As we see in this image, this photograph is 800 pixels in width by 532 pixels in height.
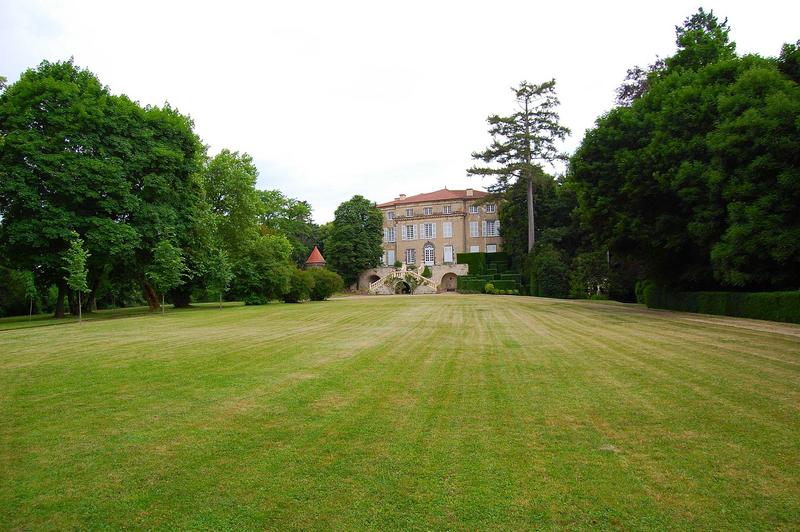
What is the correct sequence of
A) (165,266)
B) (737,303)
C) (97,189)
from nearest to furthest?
(737,303), (97,189), (165,266)

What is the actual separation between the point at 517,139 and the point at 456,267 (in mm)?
19716

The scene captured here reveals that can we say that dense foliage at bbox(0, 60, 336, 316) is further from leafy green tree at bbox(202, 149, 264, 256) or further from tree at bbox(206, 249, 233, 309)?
leafy green tree at bbox(202, 149, 264, 256)

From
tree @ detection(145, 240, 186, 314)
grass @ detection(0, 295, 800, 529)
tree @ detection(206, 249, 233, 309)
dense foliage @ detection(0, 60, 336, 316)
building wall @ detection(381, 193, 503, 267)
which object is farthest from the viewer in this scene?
building wall @ detection(381, 193, 503, 267)

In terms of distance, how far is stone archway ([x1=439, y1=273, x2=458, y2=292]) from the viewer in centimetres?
6706

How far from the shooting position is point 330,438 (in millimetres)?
5203

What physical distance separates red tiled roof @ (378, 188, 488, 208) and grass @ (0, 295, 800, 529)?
6299 cm

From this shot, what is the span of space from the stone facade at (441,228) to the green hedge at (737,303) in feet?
131

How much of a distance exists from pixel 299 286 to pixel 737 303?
3200 centimetres

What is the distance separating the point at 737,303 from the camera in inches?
845

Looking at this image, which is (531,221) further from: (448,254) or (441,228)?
(441,228)

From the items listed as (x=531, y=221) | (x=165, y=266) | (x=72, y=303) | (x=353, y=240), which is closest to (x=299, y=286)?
(x=165, y=266)

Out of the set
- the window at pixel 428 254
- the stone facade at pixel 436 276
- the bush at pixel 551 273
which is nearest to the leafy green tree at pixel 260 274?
the stone facade at pixel 436 276

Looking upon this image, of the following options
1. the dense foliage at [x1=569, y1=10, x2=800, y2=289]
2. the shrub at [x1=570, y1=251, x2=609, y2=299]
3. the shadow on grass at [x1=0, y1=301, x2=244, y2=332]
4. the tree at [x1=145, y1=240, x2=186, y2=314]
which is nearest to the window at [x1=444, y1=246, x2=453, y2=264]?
the shrub at [x1=570, y1=251, x2=609, y2=299]

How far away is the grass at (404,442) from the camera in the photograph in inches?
147
